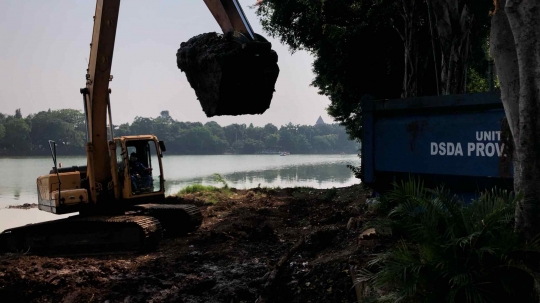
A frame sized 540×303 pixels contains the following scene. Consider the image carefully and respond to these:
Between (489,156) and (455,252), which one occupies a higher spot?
(489,156)

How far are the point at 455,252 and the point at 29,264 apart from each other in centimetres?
759

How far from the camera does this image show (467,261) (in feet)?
12.8

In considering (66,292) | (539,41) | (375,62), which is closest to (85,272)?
(66,292)

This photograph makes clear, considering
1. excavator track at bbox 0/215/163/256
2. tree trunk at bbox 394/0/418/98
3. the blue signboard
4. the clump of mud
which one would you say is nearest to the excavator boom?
excavator track at bbox 0/215/163/256

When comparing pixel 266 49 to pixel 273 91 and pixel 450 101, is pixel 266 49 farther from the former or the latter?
pixel 450 101

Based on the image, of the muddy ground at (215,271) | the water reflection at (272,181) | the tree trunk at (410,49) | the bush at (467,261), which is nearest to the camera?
the bush at (467,261)

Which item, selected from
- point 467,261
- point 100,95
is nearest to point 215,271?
point 100,95

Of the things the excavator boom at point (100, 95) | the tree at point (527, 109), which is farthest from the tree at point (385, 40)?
the tree at point (527, 109)

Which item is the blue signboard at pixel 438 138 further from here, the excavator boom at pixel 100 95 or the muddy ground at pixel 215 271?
the excavator boom at pixel 100 95

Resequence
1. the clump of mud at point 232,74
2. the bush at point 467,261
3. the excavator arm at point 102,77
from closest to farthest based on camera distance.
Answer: the bush at point 467,261 → the clump of mud at point 232,74 → the excavator arm at point 102,77

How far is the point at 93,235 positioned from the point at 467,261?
8323 mm

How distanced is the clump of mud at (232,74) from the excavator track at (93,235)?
12.2 ft

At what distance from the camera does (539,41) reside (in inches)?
157

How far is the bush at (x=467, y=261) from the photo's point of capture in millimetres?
3707
